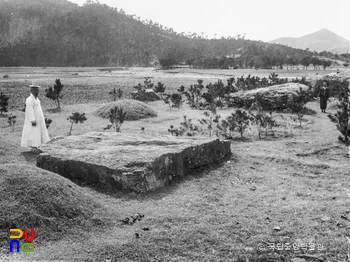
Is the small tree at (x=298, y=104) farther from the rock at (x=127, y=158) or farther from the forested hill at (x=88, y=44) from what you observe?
the forested hill at (x=88, y=44)

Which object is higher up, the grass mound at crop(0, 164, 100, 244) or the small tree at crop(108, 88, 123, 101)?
the small tree at crop(108, 88, 123, 101)

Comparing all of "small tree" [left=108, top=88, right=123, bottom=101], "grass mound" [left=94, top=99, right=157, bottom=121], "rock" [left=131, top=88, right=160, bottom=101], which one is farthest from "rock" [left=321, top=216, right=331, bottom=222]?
"rock" [left=131, top=88, right=160, bottom=101]

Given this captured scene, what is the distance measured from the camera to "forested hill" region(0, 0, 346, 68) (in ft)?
259

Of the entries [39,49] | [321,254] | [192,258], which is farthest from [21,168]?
[39,49]

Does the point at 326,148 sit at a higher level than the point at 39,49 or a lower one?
lower

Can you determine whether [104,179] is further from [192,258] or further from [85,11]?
[85,11]

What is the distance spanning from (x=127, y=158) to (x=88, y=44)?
88.7 metres

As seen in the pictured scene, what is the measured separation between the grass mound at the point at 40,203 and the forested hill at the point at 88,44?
69.8 meters

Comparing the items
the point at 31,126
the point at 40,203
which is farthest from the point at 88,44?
the point at 40,203

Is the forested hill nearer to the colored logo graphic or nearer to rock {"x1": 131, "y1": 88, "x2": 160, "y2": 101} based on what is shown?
rock {"x1": 131, "y1": 88, "x2": 160, "y2": 101}

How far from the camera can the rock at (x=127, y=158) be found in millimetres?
5480

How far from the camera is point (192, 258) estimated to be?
3.65 metres

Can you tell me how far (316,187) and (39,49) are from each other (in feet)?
288

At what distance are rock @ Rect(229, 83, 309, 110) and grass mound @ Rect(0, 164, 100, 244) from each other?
11.3 m
